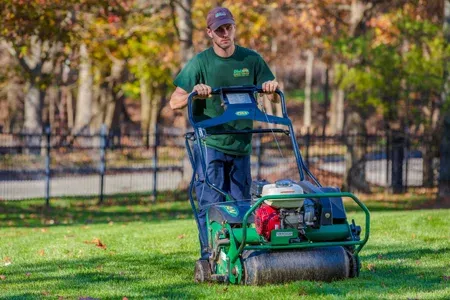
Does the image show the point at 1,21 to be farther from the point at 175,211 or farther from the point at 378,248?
the point at 378,248

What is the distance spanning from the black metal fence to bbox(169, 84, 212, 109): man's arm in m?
13.1

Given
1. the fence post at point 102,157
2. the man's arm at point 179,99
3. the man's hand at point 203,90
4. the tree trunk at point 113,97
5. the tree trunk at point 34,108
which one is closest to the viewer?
the man's hand at point 203,90

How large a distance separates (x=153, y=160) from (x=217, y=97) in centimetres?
1412

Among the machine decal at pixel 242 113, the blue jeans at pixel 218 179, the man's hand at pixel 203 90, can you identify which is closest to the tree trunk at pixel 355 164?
the blue jeans at pixel 218 179

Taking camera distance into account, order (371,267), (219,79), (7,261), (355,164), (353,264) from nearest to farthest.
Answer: (353,264), (219,79), (371,267), (7,261), (355,164)

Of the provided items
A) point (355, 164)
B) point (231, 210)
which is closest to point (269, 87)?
point (231, 210)

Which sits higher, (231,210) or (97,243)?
(231,210)

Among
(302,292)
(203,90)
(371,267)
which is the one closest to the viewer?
(302,292)

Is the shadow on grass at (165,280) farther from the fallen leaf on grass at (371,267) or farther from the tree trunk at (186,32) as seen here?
the tree trunk at (186,32)

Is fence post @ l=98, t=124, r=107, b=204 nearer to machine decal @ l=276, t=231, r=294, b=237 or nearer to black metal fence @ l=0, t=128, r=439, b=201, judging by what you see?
black metal fence @ l=0, t=128, r=439, b=201

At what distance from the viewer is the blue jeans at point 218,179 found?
7715 mm

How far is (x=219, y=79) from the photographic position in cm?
778

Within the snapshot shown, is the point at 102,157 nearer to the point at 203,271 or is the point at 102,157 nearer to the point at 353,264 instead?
the point at 203,271

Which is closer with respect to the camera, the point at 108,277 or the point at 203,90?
the point at 203,90
